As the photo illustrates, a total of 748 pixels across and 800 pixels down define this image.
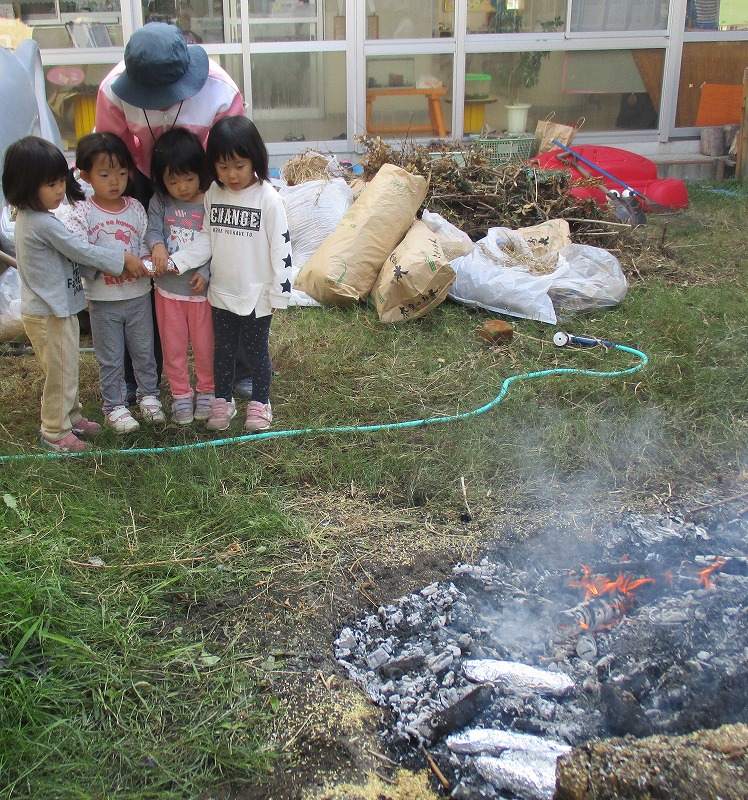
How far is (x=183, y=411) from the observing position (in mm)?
3775

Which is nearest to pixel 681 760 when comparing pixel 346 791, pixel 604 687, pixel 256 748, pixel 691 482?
pixel 604 687

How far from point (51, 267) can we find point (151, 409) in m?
0.81

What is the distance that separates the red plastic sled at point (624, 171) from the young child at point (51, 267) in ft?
15.8

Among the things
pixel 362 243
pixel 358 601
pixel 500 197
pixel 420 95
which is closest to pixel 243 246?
pixel 358 601

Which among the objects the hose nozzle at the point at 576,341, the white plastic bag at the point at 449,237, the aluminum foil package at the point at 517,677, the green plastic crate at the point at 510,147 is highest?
the green plastic crate at the point at 510,147

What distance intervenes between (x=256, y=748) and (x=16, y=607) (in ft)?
2.88

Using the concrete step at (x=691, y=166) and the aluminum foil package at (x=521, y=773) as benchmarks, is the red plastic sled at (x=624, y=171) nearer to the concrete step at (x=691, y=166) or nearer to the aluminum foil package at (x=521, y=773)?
the concrete step at (x=691, y=166)

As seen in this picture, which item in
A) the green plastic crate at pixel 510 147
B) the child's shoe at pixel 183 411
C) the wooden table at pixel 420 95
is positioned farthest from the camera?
the wooden table at pixel 420 95

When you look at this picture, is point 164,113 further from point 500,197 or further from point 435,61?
point 435,61

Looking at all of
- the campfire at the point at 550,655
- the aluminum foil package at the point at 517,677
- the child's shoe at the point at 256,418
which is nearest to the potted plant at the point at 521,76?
the child's shoe at the point at 256,418

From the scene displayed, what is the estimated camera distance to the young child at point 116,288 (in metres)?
3.32

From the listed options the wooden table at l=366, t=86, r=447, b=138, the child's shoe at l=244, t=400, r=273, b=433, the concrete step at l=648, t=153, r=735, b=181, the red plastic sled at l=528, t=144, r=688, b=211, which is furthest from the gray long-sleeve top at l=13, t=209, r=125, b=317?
the concrete step at l=648, t=153, r=735, b=181

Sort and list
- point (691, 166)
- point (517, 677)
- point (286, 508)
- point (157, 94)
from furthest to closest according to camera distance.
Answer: point (691, 166) < point (157, 94) < point (286, 508) < point (517, 677)

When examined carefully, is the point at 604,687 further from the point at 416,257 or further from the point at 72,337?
the point at 416,257
